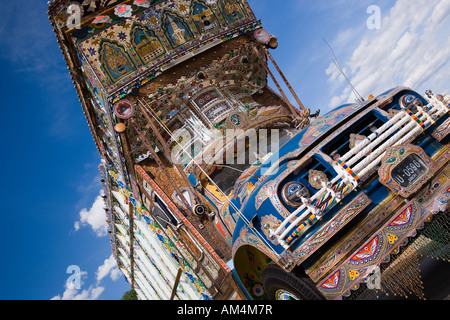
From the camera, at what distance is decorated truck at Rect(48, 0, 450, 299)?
6.50 m

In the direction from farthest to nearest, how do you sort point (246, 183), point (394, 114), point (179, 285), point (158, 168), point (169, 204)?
point (179, 285) → point (158, 168) → point (169, 204) → point (246, 183) → point (394, 114)

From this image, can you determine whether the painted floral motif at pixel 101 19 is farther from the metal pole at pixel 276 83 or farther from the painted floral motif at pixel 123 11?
the metal pole at pixel 276 83

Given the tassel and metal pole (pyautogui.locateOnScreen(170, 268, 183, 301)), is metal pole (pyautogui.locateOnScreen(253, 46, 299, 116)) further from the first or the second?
metal pole (pyautogui.locateOnScreen(170, 268, 183, 301))

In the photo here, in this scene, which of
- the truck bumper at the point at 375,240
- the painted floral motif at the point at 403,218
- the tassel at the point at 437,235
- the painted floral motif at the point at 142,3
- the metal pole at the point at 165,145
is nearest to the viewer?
the truck bumper at the point at 375,240

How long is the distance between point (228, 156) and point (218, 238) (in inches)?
96.9

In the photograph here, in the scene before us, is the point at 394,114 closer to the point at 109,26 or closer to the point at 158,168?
the point at 158,168

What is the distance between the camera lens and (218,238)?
1102 centimetres

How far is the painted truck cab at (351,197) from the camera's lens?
641 cm

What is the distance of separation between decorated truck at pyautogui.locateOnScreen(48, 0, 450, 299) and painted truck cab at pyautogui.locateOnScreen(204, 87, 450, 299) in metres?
0.02

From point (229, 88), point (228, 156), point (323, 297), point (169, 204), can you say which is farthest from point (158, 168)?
point (323, 297)

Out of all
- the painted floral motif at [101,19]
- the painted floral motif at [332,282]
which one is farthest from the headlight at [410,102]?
the painted floral motif at [101,19]

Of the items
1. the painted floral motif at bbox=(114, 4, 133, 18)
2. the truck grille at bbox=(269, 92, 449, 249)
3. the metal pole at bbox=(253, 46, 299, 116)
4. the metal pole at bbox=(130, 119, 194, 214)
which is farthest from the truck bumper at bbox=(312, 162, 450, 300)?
the painted floral motif at bbox=(114, 4, 133, 18)

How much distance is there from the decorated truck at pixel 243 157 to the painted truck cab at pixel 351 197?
0.08 ft

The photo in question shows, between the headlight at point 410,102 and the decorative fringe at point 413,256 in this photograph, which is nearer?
the decorative fringe at point 413,256
